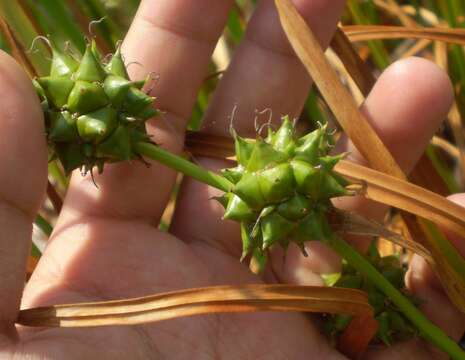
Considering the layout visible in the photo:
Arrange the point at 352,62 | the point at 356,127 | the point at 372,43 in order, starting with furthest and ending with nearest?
the point at 372,43
the point at 352,62
the point at 356,127

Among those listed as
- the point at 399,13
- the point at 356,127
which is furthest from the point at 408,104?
the point at 399,13

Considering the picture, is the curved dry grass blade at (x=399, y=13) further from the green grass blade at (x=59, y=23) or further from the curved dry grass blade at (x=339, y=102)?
the green grass blade at (x=59, y=23)

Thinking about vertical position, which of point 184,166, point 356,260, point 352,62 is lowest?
point 356,260

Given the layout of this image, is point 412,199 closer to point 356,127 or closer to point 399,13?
point 356,127

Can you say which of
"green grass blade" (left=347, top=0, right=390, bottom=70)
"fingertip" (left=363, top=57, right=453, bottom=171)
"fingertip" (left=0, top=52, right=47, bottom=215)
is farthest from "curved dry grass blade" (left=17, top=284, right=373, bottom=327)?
"green grass blade" (left=347, top=0, right=390, bottom=70)

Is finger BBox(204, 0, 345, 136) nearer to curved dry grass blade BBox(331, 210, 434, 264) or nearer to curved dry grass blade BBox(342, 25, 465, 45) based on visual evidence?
curved dry grass blade BBox(342, 25, 465, 45)

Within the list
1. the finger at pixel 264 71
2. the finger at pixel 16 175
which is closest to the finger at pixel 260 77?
the finger at pixel 264 71

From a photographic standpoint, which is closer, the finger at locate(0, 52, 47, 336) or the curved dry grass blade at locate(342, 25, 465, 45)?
the finger at locate(0, 52, 47, 336)

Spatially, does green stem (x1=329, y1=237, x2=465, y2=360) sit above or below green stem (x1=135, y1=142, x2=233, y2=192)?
below
